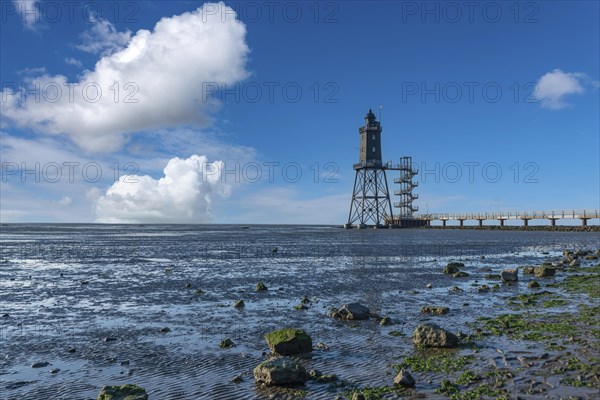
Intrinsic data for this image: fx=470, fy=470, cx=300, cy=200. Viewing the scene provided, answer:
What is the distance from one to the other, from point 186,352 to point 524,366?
8.97 meters

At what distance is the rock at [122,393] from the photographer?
9.37m

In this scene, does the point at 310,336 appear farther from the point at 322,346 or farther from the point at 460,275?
the point at 460,275

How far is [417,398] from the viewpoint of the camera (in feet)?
31.9

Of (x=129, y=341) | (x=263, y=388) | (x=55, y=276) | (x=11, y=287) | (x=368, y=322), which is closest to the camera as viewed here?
(x=263, y=388)

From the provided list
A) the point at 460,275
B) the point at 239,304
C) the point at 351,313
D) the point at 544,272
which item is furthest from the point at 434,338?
the point at 544,272

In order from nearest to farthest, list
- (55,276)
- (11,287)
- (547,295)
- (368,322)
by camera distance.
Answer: (368,322) → (547,295) → (11,287) → (55,276)

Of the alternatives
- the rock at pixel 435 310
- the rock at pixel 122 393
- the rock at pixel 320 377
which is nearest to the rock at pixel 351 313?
the rock at pixel 435 310

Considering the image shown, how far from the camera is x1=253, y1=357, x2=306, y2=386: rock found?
10508 millimetres

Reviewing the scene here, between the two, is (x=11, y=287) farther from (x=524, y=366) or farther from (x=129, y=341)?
(x=524, y=366)

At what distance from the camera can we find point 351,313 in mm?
17469

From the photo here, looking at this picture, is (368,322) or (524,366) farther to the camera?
(368,322)

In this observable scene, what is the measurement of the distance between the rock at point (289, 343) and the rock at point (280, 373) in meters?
2.17

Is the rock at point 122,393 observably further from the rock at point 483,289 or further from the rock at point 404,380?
the rock at point 483,289

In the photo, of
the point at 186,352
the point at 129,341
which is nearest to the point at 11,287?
the point at 129,341
